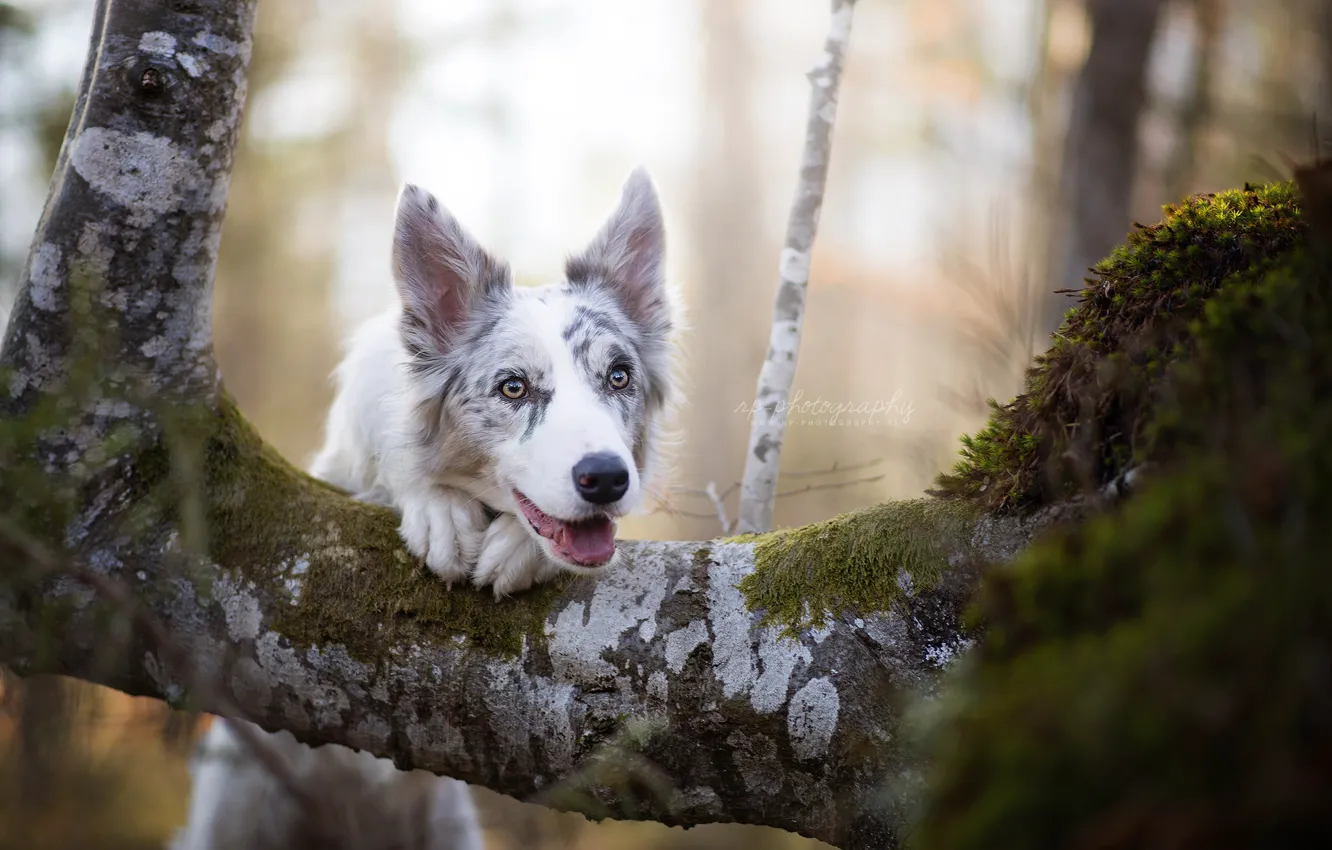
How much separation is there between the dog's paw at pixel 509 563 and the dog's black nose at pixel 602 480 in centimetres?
23

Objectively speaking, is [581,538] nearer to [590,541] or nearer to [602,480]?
[590,541]

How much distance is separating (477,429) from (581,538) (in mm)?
741

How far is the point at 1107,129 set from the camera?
21.9ft

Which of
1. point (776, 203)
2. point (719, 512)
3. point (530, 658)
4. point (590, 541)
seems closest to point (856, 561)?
point (590, 541)

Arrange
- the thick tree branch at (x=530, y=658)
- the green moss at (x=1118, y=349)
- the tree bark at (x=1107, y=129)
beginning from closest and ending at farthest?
1. the green moss at (x=1118, y=349)
2. the thick tree branch at (x=530, y=658)
3. the tree bark at (x=1107, y=129)

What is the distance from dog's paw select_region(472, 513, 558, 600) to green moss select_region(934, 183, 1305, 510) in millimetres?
1182

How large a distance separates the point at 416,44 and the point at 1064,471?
41.5 ft

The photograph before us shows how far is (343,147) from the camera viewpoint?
38.1 feet

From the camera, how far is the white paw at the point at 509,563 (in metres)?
2.54

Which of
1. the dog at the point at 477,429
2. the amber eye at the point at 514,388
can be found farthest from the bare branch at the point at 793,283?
the amber eye at the point at 514,388

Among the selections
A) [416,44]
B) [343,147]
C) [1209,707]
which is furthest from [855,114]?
[1209,707]

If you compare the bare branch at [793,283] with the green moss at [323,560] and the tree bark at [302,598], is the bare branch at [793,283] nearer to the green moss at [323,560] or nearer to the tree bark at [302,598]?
the tree bark at [302,598]

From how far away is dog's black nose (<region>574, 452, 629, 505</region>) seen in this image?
2.63 m

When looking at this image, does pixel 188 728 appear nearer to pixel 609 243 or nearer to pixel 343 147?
pixel 609 243
